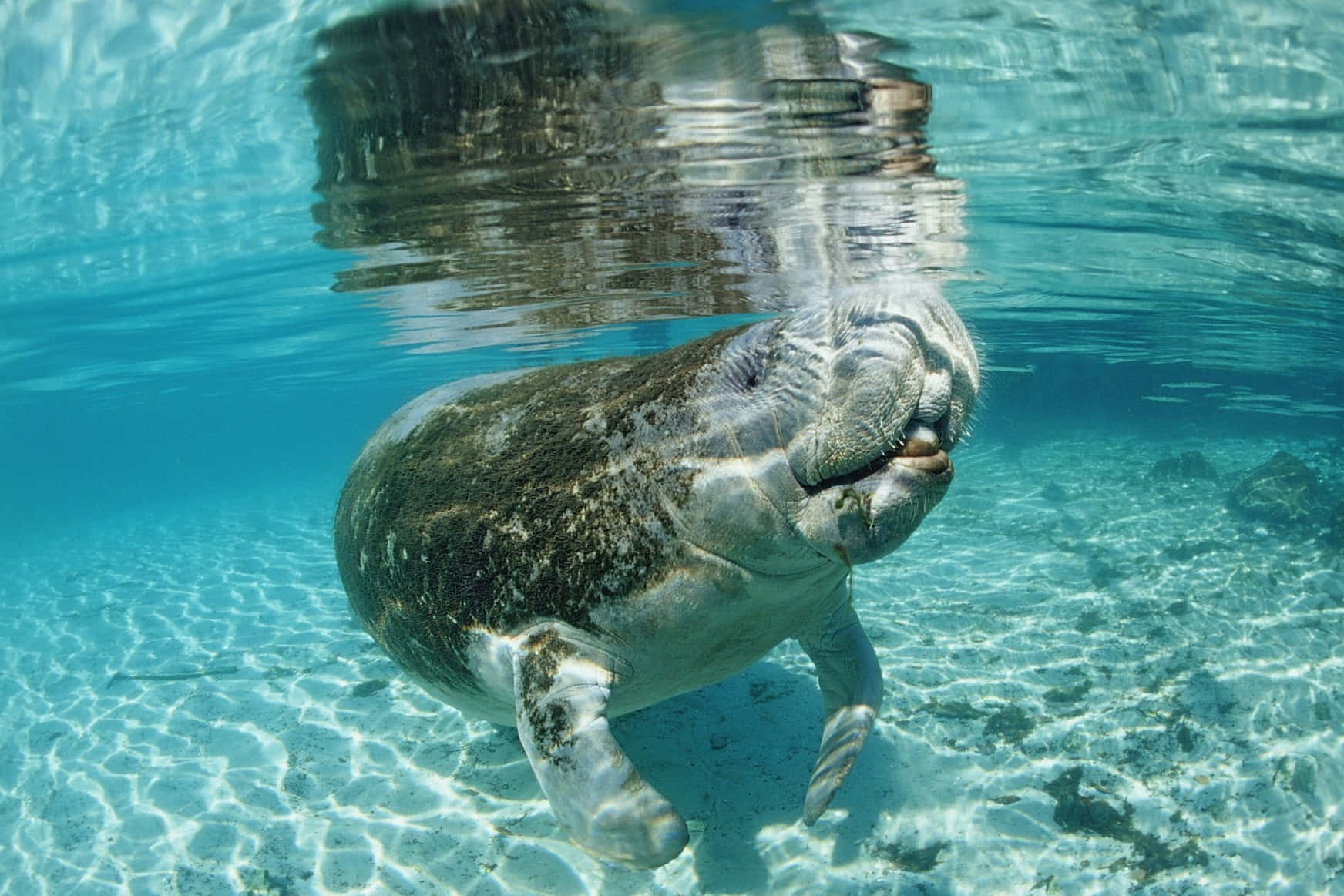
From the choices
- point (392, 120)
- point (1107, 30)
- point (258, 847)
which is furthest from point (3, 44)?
point (1107, 30)

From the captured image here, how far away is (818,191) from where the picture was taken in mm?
8070

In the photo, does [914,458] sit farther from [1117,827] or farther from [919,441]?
[1117,827]

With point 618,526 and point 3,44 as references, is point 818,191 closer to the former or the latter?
point 618,526

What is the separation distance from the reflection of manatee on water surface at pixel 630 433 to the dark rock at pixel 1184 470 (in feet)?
44.0

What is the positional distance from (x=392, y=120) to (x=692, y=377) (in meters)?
4.22

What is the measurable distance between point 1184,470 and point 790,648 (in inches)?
584

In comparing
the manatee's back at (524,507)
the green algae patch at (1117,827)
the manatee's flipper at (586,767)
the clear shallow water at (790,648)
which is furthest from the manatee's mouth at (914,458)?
the green algae patch at (1117,827)

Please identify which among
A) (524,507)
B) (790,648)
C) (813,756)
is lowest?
(790,648)

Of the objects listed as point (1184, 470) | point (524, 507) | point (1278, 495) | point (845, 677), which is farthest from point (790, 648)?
point (1184, 470)

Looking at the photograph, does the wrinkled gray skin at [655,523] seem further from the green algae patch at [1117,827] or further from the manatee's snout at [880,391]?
the green algae patch at [1117,827]

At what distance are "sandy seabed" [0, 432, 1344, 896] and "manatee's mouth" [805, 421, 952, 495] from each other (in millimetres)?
3236

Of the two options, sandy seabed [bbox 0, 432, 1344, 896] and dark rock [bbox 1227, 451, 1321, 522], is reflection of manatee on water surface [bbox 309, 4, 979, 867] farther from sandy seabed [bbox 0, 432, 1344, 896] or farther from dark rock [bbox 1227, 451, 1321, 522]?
dark rock [bbox 1227, 451, 1321, 522]

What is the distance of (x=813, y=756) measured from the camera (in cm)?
579

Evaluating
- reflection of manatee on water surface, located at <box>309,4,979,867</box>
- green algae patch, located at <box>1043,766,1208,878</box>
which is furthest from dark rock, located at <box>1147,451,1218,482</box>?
green algae patch, located at <box>1043,766,1208,878</box>
